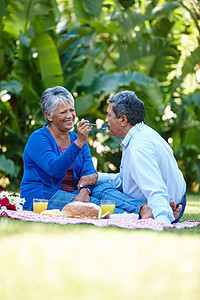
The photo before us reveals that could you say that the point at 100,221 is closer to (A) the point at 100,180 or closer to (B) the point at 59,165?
(B) the point at 59,165

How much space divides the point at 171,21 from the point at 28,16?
3093 millimetres

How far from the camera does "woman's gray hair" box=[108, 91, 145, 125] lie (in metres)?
3.94

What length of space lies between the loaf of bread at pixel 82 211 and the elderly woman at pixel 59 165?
1.20 ft

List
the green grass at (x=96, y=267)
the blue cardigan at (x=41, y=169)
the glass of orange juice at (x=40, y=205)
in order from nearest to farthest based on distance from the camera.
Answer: the green grass at (x=96, y=267), the glass of orange juice at (x=40, y=205), the blue cardigan at (x=41, y=169)

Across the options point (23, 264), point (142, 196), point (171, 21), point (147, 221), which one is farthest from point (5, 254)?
point (171, 21)

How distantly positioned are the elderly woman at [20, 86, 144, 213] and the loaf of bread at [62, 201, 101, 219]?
1.20 ft

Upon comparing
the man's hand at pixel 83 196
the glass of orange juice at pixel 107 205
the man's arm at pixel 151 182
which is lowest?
the man's hand at pixel 83 196

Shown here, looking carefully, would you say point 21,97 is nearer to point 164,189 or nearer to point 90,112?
point 90,112

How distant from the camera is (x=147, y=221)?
10.8 feet

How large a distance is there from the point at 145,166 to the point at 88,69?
228 inches

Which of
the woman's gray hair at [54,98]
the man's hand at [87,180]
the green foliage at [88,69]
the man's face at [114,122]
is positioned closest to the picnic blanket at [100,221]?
the man's hand at [87,180]

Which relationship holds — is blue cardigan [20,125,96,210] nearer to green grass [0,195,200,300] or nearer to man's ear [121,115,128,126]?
man's ear [121,115,128,126]

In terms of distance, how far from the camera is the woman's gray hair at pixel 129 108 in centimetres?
394

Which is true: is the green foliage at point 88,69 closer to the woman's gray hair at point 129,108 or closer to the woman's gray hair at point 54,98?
the woman's gray hair at point 54,98
